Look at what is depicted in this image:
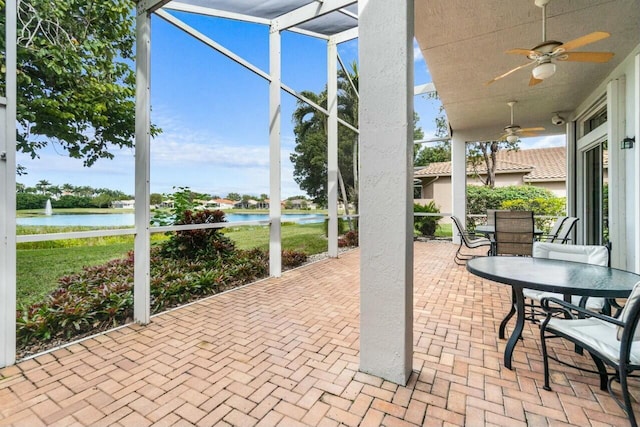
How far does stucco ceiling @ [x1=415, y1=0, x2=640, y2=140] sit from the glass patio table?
257 centimetres

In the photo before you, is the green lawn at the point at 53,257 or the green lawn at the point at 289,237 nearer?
the green lawn at the point at 53,257

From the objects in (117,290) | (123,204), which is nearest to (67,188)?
(123,204)

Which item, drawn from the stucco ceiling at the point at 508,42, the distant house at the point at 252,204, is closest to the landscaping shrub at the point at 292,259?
the distant house at the point at 252,204

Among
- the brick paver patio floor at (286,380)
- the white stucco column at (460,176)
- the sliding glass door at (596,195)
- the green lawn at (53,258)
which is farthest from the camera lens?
→ the white stucco column at (460,176)

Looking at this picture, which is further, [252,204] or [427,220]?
[427,220]

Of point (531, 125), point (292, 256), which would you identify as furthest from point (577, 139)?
point (292, 256)

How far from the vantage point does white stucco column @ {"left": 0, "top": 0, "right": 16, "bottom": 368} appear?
2.18 m

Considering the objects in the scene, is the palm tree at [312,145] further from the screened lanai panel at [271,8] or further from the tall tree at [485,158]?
the tall tree at [485,158]

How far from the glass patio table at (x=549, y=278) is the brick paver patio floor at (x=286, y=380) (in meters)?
0.39

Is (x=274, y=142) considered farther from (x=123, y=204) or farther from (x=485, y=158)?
(x=485, y=158)

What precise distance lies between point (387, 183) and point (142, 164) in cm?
246

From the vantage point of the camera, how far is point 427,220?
9.59 meters

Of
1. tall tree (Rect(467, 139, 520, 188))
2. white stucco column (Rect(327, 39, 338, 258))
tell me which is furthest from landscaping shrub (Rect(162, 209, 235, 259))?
tall tree (Rect(467, 139, 520, 188))

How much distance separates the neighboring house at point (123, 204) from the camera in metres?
3.15
